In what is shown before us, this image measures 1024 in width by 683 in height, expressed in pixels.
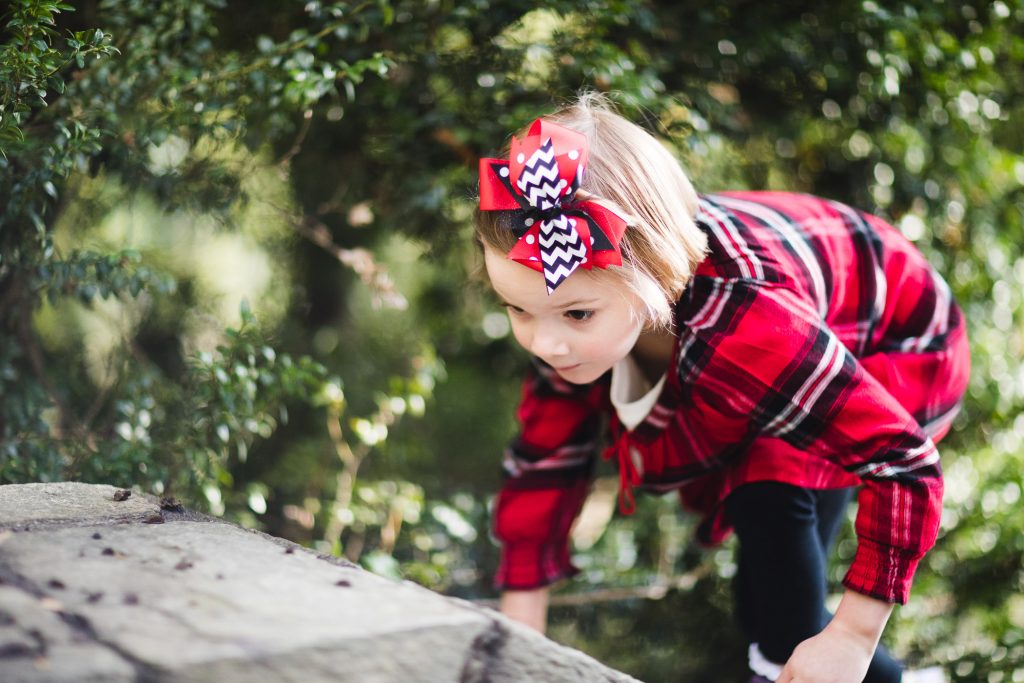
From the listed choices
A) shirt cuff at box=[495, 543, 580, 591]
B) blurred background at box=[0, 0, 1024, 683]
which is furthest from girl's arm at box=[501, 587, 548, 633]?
blurred background at box=[0, 0, 1024, 683]

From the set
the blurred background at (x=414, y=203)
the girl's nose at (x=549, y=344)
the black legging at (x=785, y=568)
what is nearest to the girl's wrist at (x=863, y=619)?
the black legging at (x=785, y=568)

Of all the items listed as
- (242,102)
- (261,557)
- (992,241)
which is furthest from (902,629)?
(242,102)

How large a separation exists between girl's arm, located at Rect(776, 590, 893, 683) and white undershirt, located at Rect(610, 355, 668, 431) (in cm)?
45

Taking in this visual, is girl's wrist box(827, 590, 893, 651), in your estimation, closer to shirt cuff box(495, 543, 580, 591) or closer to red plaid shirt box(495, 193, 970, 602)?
red plaid shirt box(495, 193, 970, 602)

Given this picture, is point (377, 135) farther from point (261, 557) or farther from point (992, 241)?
point (992, 241)

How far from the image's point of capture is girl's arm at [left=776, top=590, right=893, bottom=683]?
1344mm

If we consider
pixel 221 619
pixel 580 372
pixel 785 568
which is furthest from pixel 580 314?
pixel 221 619

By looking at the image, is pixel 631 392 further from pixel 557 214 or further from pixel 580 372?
pixel 557 214

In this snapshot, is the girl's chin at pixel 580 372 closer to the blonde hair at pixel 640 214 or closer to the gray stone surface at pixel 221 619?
the blonde hair at pixel 640 214

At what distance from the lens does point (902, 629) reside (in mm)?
2137

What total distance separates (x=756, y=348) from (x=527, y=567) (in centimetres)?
77

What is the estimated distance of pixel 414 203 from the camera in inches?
79.4

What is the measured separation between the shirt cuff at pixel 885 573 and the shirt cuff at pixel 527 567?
0.69 meters

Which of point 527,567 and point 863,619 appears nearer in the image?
point 863,619
